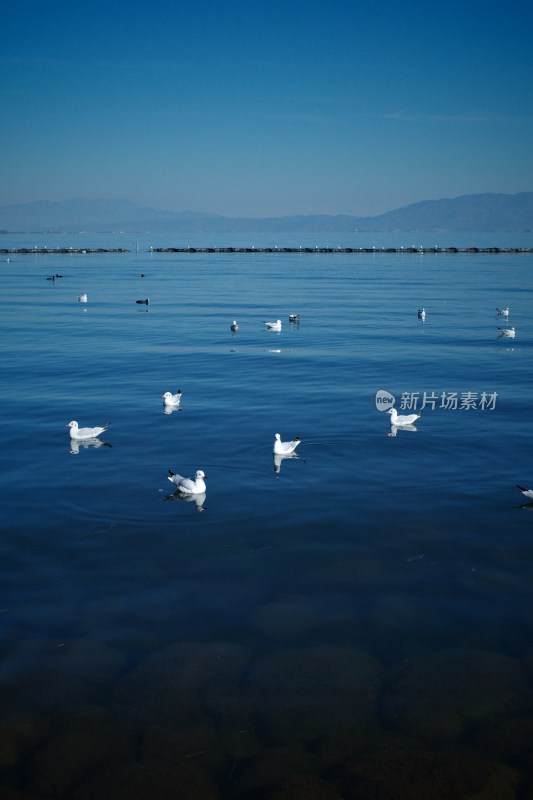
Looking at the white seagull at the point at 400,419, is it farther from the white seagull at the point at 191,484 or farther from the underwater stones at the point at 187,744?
the underwater stones at the point at 187,744

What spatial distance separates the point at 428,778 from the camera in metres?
8.05

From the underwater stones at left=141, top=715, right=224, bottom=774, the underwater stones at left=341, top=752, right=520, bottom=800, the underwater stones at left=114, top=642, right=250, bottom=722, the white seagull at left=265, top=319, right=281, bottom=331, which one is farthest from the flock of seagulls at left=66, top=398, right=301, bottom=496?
the white seagull at left=265, top=319, right=281, bottom=331

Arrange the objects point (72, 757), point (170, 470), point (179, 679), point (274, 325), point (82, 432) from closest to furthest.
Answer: point (72, 757), point (179, 679), point (170, 470), point (82, 432), point (274, 325)

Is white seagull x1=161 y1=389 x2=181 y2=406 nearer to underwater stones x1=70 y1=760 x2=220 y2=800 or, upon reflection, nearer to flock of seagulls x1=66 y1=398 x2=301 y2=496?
flock of seagulls x1=66 y1=398 x2=301 y2=496

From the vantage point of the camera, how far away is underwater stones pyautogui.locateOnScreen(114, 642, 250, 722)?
9133 millimetres

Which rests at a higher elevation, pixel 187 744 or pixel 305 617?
pixel 305 617

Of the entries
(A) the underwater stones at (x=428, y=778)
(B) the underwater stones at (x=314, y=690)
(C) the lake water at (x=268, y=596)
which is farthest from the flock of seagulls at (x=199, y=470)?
(A) the underwater stones at (x=428, y=778)

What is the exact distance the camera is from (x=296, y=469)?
678 inches

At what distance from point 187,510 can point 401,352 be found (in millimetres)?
20891

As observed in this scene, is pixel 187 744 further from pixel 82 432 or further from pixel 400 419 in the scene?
pixel 400 419

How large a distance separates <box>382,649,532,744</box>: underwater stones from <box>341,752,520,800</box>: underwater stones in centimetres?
39

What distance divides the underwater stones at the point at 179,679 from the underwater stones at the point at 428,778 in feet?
6.75

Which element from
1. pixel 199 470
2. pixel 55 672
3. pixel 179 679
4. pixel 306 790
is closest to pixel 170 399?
pixel 199 470

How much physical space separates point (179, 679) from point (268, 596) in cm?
230
